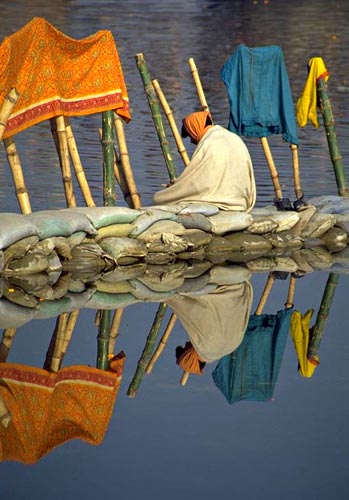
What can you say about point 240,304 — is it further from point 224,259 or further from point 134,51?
point 134,51

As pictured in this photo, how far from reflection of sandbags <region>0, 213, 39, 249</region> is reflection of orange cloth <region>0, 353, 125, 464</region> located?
5.70 ft

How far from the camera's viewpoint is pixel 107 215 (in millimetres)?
10992

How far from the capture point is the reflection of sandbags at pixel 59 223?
10.5 meters

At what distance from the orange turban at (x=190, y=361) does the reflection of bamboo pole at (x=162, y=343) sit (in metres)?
0.13

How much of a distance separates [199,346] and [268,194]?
16.4 ft

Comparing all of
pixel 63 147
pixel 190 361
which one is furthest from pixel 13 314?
pixel 63 147

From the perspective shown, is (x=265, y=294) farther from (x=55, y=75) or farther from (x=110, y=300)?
(x=55, y=75)

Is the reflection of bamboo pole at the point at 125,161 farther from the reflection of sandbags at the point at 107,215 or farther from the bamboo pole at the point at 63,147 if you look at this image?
the reflection of sandbags at the point at 107,215

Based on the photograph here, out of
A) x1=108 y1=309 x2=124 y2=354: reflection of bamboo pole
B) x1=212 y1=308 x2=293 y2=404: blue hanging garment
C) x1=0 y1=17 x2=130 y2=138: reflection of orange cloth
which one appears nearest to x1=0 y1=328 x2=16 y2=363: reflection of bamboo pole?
x1=108 y1=309 x2=124 y2=354: reflection of bamboo pole

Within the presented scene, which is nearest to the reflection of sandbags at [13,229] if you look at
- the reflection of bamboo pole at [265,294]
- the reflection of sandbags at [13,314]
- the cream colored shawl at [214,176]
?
the reflection of sandbags at [13,314]

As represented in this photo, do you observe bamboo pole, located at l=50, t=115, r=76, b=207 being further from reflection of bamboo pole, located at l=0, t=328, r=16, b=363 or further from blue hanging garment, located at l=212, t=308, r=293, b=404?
reflection of bamboo pole, located at l=0, t=328, r=16, b=363

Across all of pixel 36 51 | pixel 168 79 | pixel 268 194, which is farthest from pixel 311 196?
pixel 168 79

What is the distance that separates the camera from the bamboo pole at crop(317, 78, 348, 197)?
505 inches

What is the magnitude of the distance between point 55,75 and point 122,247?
1365mm
